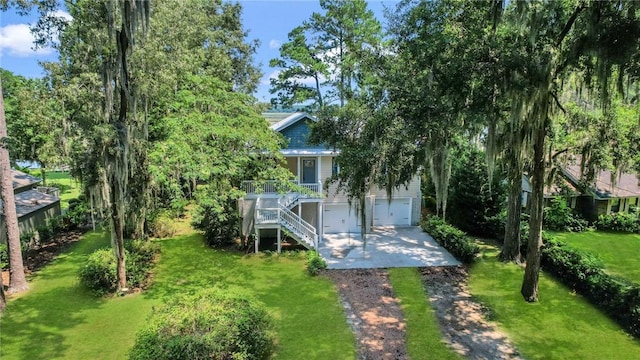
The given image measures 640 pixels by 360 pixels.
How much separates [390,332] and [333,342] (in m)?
1.73

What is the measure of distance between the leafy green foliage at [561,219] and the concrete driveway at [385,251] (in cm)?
712

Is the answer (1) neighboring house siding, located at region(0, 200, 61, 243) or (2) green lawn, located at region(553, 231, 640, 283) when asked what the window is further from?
(1) neighboring house siding, located at region(0, 200, 61, 243)

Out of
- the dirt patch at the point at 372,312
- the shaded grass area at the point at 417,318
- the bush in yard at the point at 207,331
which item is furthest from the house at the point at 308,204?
the bush in yard at the point at 207,331

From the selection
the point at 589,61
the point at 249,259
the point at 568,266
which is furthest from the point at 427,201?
the point at 589,61

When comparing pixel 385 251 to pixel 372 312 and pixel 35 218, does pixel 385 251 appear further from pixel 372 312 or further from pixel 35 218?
pixel 35 218

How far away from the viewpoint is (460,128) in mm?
11008

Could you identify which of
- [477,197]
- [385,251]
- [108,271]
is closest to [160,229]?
[108,271]

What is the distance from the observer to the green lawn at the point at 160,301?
30.8 feet

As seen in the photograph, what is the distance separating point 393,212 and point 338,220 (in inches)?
134

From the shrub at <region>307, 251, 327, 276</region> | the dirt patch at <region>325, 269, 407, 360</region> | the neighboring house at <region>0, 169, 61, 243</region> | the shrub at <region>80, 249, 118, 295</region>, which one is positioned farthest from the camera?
the neighboring house at <region>0, 169, 61, 243</region>

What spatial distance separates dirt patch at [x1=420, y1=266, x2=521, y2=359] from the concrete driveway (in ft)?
4.00

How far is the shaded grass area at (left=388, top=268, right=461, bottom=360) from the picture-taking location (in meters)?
9.39

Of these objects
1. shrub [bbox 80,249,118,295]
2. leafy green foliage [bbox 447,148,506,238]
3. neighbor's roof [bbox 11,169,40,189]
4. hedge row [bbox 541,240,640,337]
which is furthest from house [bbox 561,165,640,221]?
neighbor's roof [bbox 11,169,40,189]

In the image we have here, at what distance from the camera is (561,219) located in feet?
65.3
